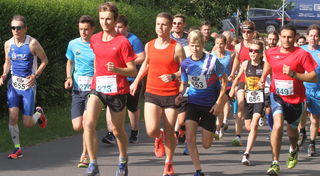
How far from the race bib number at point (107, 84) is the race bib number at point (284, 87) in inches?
83.8

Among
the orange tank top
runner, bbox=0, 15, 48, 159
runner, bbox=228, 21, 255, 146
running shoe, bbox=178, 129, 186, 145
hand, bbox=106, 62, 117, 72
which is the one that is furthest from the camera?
runner, bbox=228, 21, 255, 146

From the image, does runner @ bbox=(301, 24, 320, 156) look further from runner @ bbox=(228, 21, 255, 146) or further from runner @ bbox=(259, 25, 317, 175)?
runner @ bbox=(259, 25, 317, 175)

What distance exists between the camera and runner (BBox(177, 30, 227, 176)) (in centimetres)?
872

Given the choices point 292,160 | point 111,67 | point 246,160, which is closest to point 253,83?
point 246,160

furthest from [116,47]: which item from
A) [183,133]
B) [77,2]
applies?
[77,2]

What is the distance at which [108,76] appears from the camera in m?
8.23

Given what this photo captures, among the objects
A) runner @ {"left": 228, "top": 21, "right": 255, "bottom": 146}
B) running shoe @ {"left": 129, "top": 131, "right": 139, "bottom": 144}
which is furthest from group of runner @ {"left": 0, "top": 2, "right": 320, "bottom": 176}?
running shoe @ {"left": 129, "top": 131, "right": 139, "bottom": 144}

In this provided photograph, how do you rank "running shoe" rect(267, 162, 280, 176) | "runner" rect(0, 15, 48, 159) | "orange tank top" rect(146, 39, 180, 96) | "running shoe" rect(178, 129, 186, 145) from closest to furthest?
"orange tank top" rect(146, 39, 180, 96) → "running shoe" rect(267, 162, 280, 176) → "runner" rect(0, 15, 48, 159) → "running shoe" rect(178, 129, 186, 145)

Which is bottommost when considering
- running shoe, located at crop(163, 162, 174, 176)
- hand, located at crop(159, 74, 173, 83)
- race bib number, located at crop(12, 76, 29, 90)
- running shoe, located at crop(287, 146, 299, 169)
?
running shoe, located at crop(287, 146, 299, 169)

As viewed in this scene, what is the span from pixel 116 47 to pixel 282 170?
293 centimetres

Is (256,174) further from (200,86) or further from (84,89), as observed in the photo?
(84,89)

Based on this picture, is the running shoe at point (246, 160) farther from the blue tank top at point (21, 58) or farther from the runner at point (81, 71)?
the blue tank top at point (21, 58)

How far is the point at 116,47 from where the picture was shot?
817cm

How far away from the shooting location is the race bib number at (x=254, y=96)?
10791 millimetres
